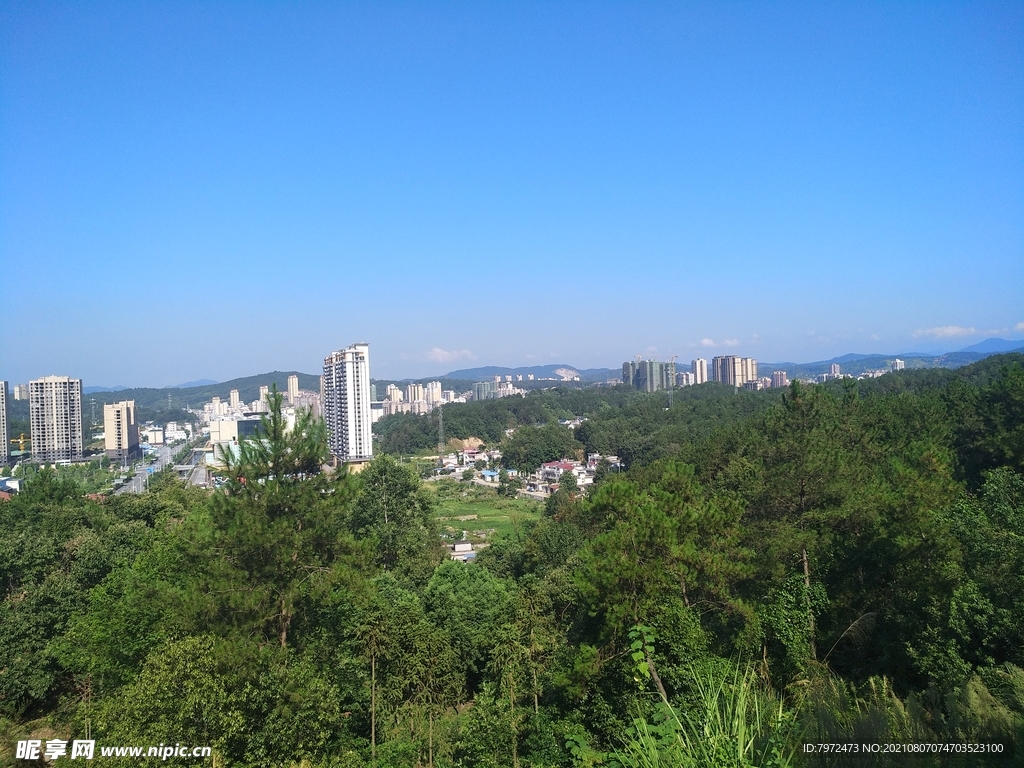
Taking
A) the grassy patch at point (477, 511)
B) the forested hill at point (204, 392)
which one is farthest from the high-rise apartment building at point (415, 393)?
the grassy patch at point (477, 511)

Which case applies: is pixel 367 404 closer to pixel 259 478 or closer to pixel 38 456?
pixel 38 456

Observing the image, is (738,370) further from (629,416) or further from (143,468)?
(143,468)

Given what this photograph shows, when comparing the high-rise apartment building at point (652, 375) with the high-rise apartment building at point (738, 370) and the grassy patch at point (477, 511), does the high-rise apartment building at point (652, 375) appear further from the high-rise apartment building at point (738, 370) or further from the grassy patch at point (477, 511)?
the grassy patch at point (477, 511)

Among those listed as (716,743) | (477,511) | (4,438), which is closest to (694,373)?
(477,511)

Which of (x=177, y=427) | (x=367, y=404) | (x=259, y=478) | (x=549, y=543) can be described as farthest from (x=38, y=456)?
(x=259, y=478)

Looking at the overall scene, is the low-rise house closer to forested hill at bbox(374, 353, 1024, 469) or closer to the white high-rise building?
forested hill at bbox(374, 353, 1024, 469)
